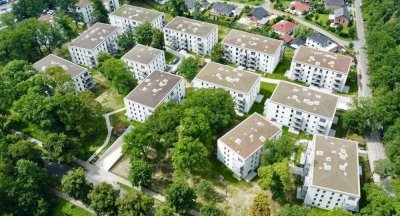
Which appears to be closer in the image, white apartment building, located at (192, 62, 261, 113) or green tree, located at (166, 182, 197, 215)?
green tree, located at (166, 182, 197, 215)

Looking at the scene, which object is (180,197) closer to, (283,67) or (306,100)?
(306,100)

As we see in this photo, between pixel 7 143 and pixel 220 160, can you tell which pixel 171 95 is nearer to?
pixel 220 160

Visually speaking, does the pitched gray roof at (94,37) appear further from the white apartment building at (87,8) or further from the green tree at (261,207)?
the green tree at (261,207)

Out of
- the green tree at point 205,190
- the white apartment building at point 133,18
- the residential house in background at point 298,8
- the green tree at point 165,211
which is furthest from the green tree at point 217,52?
the green tree at point 165,211

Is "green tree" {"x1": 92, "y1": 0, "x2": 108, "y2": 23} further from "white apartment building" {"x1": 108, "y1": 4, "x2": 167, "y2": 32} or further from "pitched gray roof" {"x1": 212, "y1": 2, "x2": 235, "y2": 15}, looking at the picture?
Answer: "pitched gray roof" {"x1": 212, "y1": 2, "x2": 235, "y2": 15}

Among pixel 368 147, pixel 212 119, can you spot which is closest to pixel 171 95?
pixel 212 119

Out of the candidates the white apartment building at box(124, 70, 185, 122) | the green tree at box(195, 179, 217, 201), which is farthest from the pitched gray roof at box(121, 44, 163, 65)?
A: the green tree at box(195, 179, 217, 201)
